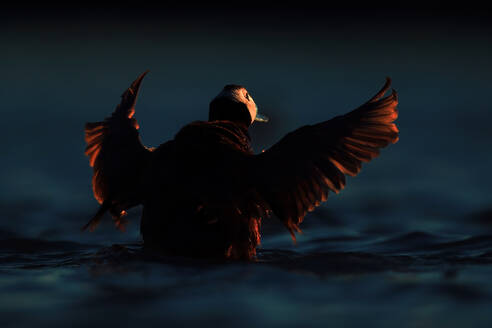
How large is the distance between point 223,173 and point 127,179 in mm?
844

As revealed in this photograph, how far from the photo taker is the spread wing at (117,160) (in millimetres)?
5293

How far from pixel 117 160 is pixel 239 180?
1.10 m

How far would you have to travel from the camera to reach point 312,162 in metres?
4.93

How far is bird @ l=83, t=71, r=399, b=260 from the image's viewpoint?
4.81 m

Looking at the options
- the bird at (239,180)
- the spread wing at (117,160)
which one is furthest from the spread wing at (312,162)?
the spread wing at (117,160)

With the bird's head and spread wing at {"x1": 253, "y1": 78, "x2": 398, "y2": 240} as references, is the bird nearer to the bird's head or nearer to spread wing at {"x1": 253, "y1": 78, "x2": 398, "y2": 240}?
spread wing at {"x1": 253, "y1": 78, "x2": 398, "y2": 240}

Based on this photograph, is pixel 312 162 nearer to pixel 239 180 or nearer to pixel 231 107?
pixel 239 180

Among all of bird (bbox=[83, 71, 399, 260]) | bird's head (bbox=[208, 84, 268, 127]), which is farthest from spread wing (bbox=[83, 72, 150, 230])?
bird's head (bbox=[208, 84, 268, 127])

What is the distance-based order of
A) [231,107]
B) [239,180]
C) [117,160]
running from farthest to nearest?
[231,107] → [117,160] → [239,180]

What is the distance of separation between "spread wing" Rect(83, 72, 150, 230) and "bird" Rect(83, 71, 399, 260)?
3.4 inches

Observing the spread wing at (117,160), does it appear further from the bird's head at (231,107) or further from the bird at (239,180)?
the bird's head at (231,107)

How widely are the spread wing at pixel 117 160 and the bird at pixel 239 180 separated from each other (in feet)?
0.28

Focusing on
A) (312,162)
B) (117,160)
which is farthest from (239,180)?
(117,160)

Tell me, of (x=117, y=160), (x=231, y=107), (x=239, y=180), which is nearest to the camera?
(x=239, y=180)
